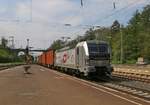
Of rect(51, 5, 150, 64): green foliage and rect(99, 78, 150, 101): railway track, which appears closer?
rect(99, 78, 150, 101): railway track

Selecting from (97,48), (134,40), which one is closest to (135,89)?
(97,48)

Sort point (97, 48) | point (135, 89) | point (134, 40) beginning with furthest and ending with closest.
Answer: point (134, 40) < point (97, 48) < point (135, 89)

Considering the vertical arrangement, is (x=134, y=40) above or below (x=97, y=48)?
above

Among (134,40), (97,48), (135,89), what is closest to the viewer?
(135,89)

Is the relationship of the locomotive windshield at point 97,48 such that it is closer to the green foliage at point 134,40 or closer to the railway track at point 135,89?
the railway track at point 135,89

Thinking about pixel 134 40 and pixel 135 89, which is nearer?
pixel 135 89

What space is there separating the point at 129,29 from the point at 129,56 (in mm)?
14257

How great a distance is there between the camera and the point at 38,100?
18.2 m

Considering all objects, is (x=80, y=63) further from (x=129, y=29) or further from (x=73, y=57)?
(x=129, y=29)

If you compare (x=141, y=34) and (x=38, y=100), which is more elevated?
(x=141, y=34)

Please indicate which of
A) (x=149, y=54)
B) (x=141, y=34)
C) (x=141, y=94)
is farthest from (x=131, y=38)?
(x=141, y=94)

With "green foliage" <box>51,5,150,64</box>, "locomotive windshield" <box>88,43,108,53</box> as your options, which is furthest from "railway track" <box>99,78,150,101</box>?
"green foliage" <box>51,5,150,64</box>

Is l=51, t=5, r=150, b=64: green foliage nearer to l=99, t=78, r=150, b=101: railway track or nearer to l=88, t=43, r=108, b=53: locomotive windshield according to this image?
l=88, t=43, r=108, b=53: locomotive windshield

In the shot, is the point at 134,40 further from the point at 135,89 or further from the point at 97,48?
the point at 135,89
